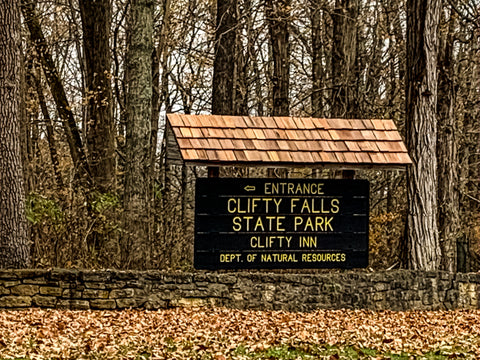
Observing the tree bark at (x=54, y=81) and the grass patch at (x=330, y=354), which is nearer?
the grass patch at (x=330, y=354)

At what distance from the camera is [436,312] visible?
588 inches

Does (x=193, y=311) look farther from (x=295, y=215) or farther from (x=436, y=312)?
(x=436, y=312)

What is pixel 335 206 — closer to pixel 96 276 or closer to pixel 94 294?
pixel 96 276

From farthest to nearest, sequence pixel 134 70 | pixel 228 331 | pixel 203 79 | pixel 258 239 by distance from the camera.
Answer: pixel 203 79 → pixel 134 70 → pixel 258 239 → pixel 228 331

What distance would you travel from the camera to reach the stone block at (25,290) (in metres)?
13.3

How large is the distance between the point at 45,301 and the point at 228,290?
2931mm

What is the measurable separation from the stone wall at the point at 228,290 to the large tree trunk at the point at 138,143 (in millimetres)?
1692

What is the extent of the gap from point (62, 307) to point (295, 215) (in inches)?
162

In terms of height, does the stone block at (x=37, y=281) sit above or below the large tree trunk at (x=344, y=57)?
below

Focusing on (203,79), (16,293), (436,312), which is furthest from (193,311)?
(203,79)

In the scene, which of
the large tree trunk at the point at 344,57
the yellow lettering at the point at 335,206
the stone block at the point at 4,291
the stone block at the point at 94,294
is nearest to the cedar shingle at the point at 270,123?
the yellow lettering at the point at 335,206

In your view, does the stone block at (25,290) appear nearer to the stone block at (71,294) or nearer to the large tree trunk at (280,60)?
the stone block at (71,294)

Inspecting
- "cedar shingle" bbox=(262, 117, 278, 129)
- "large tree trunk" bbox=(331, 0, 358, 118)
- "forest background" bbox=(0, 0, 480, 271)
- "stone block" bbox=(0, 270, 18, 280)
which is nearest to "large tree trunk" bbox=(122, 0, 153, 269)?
"forest background" bbox=(0, 0, 480, 271)

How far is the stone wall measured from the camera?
13.4 m
